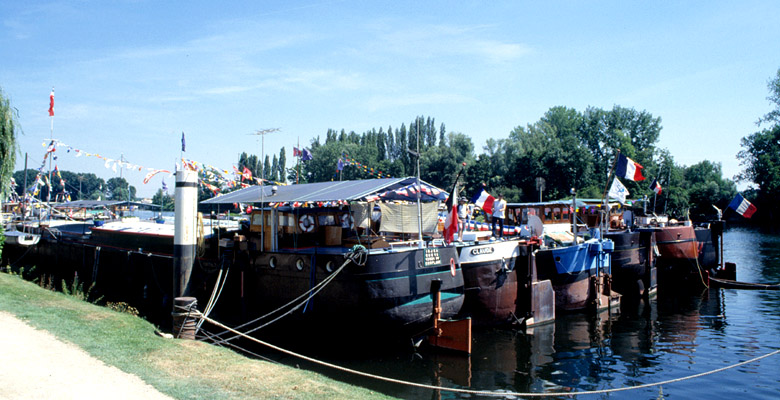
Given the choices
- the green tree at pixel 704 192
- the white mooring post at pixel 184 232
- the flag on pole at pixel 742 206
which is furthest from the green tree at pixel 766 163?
the white mooring post at pixel 184 232

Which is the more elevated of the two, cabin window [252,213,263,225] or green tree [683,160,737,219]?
green tree [683,160,737,219]

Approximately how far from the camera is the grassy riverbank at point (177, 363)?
8586mm

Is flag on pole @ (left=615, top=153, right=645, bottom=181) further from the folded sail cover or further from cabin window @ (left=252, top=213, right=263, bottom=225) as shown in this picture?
cabin window @ (left=252, top=213, right=263, bottom=225)

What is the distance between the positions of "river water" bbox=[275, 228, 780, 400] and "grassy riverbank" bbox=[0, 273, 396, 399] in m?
3.47

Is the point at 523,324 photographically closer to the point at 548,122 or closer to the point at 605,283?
the point at 605,283

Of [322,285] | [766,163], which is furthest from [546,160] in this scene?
[322,285]

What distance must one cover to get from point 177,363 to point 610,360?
41.6ft

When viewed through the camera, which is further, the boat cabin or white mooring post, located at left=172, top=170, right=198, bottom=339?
the boat cabin

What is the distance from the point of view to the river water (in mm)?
13516

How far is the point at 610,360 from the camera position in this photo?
53.8 ft

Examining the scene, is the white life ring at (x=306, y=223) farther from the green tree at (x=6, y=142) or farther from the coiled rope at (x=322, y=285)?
the green tree at (x=6, y=142)

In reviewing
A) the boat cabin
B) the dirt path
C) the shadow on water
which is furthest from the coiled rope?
the dirt path

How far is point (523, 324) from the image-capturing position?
1934cm

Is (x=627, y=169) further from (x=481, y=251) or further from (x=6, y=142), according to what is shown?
(x=6, y=142)
